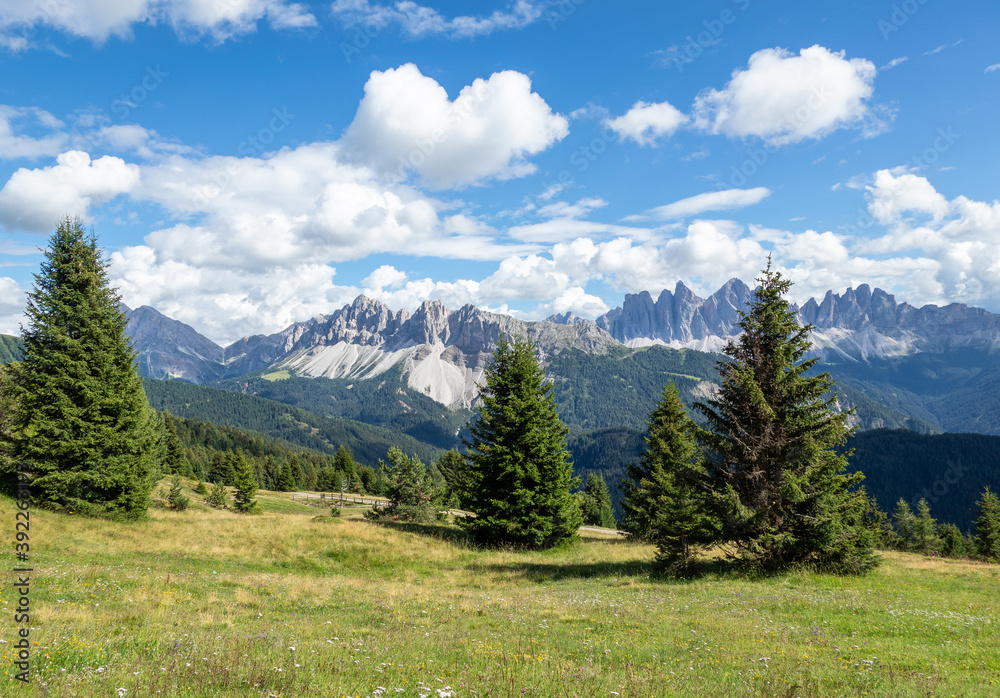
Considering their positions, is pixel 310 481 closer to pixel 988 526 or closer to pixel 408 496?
pixel 408 496

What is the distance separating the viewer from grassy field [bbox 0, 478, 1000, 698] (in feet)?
26.6

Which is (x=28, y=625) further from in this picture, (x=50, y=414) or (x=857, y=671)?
(x=50, y=414)

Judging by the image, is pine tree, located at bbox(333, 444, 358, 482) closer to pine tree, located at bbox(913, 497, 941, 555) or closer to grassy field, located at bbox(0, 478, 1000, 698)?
grassy field, located at bbox(0, 478, 1000, 698)

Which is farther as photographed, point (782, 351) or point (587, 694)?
point (782, 351)

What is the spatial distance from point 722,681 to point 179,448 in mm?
98244

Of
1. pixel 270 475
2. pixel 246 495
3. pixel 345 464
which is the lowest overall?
pixel 270 475

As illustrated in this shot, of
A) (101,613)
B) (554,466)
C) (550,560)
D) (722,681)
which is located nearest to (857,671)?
(722,681)

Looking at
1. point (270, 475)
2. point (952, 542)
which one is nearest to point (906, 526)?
point (952, 542)

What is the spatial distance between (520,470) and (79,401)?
81.8ft

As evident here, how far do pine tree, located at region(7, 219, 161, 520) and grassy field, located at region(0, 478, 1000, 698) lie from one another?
242 cm

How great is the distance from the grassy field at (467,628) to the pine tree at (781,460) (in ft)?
4.39

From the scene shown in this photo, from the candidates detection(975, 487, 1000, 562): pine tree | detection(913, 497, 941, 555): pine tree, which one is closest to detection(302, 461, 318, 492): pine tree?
detection(975, 487, 1000, 562): pine tree

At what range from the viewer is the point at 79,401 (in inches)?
1040

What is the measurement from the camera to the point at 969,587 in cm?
1891
